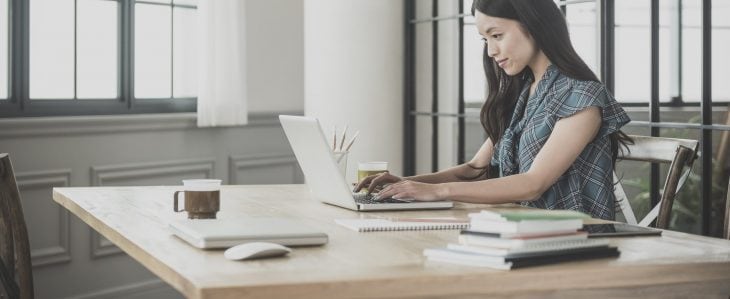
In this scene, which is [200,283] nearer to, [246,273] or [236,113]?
[246,273]

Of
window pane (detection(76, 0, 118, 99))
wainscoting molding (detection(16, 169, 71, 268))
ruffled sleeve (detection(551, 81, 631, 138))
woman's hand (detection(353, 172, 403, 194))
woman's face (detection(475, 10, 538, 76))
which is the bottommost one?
wainscoting molding (detection(16, 169, 71, 268))

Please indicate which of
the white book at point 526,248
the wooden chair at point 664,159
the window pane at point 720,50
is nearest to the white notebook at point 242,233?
the white book at point 526,248

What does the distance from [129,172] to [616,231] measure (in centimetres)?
296

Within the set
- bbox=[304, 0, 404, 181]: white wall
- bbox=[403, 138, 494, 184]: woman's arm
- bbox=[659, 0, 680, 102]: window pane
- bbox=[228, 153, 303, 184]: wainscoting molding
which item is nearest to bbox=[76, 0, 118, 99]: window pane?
bbox=[228, 153, 303, 184]: wainscoting molding

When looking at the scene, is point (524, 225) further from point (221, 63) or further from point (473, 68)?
point (221, 63)

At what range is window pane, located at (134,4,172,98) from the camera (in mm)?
4547

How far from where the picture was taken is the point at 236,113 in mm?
4707

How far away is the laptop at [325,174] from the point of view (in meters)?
2.22

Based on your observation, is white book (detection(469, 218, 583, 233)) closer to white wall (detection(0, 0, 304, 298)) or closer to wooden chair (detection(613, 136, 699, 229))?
wooden chair (detection(613, 136, 699, 229))

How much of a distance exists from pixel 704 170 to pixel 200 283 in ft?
8.01

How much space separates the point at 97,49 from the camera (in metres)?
4.39

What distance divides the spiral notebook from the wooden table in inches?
1.5

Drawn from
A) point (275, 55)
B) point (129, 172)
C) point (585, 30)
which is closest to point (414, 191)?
point (585, 30)

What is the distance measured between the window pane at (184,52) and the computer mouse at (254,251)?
3.21 metres
